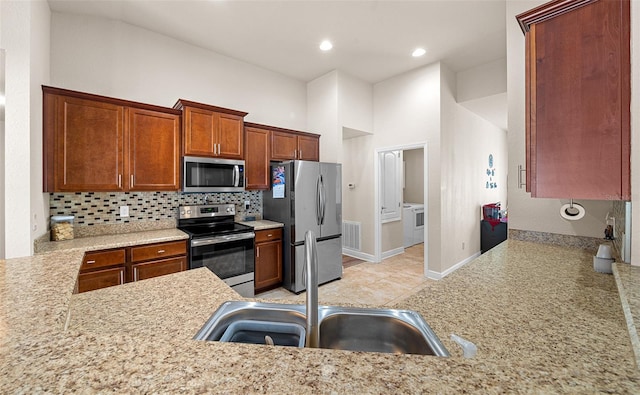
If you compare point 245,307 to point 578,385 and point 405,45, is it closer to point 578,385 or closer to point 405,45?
point 578,385

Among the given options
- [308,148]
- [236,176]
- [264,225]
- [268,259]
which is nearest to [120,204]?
[236,176]

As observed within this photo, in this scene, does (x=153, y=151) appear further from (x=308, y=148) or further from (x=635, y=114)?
(x=635, y=114)

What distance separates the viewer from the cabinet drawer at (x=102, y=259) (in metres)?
2.15

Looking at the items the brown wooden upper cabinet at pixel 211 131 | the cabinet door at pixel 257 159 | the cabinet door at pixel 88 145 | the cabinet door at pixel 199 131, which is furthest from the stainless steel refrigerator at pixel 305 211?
the cabinet door at pixel 88 145

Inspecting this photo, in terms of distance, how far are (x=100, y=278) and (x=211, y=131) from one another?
173cm

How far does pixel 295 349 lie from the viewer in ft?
1.69

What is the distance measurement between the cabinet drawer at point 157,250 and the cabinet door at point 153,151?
1.97 feet

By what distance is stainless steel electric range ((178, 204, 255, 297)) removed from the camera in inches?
106

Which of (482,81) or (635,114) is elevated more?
(482,81)

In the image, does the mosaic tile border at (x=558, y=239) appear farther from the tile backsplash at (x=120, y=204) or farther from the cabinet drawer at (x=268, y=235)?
the tile backsplash at (x=120, y=204)

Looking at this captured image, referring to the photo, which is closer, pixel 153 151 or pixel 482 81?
pixel 153 151

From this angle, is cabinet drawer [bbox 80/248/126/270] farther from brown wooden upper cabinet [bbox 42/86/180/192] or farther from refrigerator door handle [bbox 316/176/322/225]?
refrigerator door handle [bbox 316/176/322/225]

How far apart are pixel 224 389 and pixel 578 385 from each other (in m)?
0.56

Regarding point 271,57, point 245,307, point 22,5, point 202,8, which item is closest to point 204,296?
point 245,307
